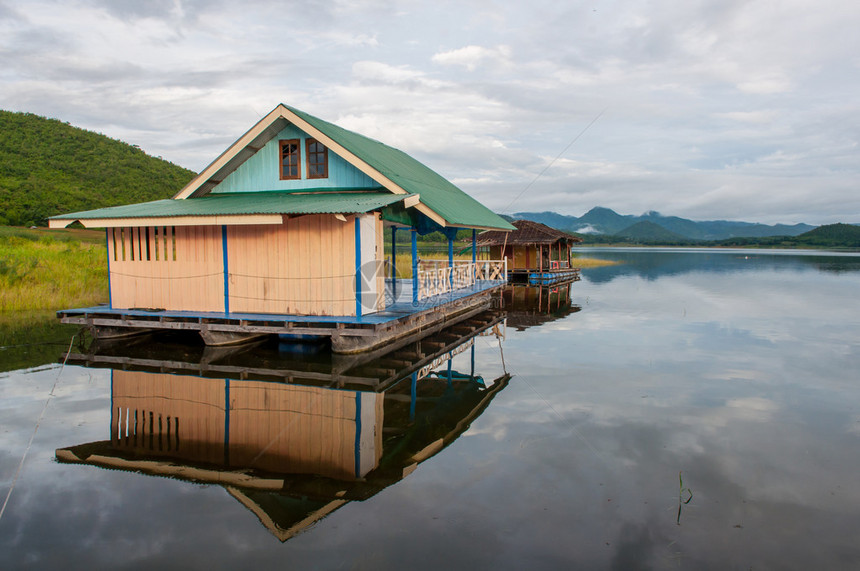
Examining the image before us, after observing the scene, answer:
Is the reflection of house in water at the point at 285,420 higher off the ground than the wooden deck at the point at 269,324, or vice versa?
the wooden deck at the point at 269,324

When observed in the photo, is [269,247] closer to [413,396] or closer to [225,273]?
[225,273]

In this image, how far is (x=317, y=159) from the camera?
15.6m

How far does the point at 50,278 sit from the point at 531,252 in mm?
29899

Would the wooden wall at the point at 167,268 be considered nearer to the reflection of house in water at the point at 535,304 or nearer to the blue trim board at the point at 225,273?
the blue trim board at the point at 225,273

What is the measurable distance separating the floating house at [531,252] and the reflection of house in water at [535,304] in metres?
3.19

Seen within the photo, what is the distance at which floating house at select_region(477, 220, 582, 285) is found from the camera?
38844 mm

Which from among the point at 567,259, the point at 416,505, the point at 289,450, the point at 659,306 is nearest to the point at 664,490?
the point at 416,505

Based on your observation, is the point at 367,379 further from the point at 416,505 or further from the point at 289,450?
the point at 416,505

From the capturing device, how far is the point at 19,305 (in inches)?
741

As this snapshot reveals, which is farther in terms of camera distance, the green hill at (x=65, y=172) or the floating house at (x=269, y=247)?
the green hill at (x=65, y=172)

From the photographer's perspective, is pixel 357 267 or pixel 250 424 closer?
pixel 250 424

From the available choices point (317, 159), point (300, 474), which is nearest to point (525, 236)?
point (317, 159)

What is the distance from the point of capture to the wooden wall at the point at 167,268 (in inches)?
570

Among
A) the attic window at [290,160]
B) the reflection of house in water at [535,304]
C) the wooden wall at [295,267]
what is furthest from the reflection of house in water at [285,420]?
the reflection of house in water at [535,304]
